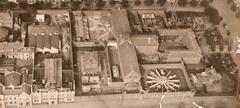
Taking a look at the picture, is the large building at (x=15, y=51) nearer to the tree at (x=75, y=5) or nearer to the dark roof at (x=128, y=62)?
the tree at (x=75, y=5)

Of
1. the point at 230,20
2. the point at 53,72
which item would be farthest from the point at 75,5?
the point at 230,20

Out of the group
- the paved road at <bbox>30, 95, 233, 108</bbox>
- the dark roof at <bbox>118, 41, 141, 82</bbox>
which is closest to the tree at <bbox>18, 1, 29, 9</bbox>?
the dark roof at <bbox>118, 41, 141, 82</bbox>

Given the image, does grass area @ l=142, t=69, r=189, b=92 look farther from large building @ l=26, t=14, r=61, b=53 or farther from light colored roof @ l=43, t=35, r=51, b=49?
light colored roof @ l=43, t=35, r=51, b=49

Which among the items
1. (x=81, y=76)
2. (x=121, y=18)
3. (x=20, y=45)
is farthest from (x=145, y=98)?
(x=20, y=45)

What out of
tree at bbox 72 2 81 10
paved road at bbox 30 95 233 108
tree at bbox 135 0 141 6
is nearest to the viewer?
paved road at bbox 30 95 233 108

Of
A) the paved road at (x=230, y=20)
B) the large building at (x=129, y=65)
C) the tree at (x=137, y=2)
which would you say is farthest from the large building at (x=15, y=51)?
the paved road at (x=230, y=20)

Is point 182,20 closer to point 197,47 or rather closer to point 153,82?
point 197,47
